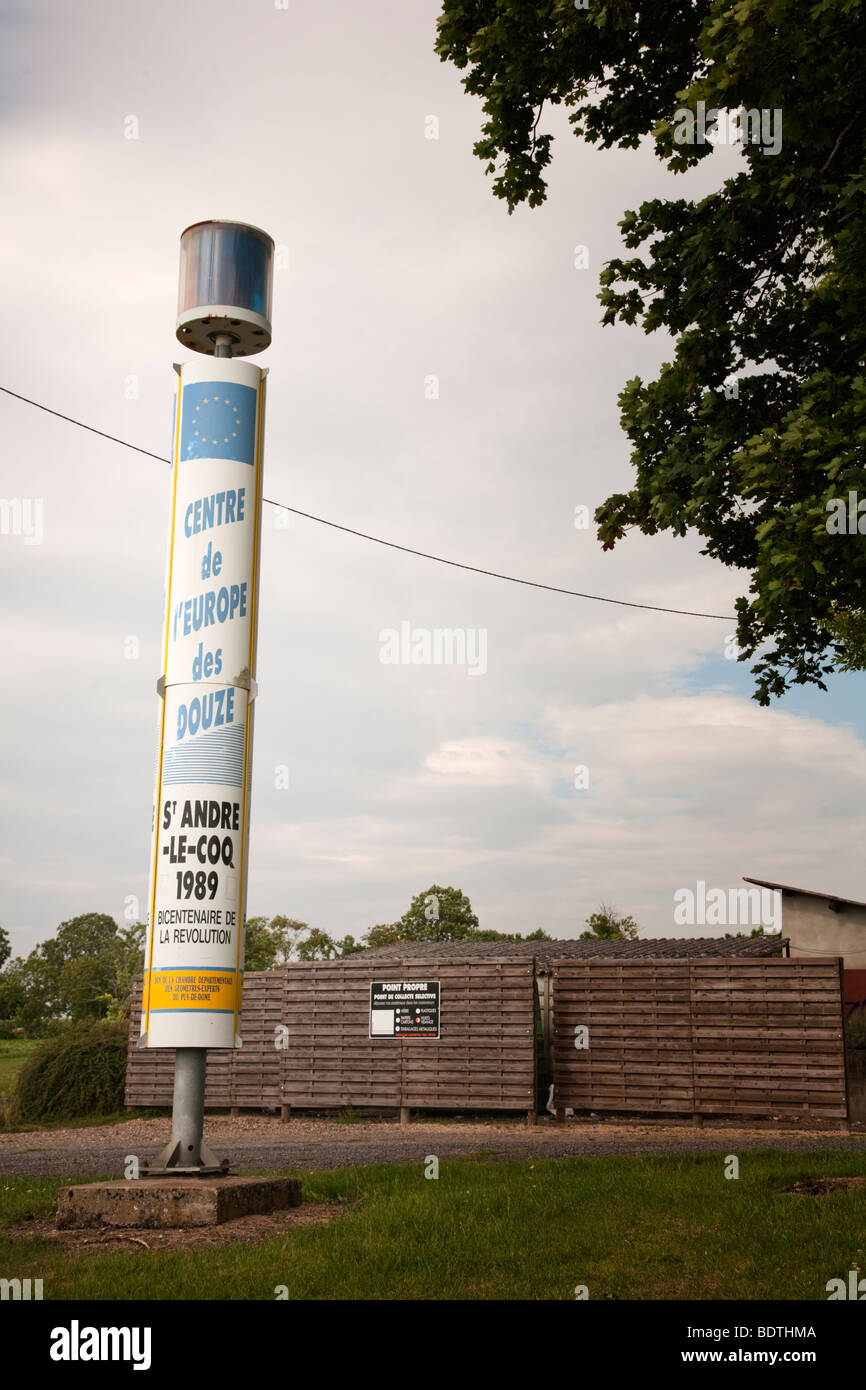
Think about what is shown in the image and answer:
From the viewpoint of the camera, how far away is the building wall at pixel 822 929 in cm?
2745

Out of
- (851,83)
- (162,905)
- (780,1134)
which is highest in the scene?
(851,83)

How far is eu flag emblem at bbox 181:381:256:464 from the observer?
974cm

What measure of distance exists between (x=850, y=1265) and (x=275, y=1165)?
24.8 feet

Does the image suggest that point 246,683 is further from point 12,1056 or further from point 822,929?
point 12,1056

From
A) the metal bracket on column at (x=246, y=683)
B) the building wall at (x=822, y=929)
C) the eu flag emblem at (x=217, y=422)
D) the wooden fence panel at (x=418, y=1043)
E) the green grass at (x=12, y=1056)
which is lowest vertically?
the green grass at (x=12, y=1056)

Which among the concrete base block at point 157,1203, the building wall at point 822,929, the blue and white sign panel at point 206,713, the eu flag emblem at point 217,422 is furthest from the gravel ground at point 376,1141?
the building wall at point 822,929

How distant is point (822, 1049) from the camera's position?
1744cm

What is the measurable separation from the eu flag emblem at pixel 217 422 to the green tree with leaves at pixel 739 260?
362 cm

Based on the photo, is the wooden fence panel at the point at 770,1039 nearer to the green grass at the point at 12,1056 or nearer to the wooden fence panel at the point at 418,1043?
the wooden fence panel at the point at 418,1043

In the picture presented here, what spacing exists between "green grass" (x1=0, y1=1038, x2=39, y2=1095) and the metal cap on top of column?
2374cm

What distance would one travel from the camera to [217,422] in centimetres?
977

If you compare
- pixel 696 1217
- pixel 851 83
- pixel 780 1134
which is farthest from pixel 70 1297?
pixel 780 1134

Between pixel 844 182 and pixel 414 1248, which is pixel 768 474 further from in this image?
pixel 414 1248

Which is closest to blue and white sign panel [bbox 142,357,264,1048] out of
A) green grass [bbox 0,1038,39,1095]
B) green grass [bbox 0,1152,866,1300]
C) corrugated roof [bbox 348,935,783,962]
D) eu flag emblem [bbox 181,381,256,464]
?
eu flag emblem [bbox 181,381,256,464]
